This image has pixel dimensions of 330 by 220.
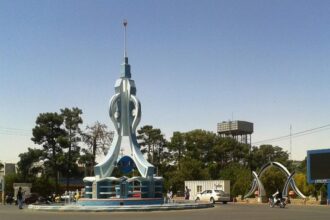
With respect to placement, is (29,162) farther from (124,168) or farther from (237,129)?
(237,129)

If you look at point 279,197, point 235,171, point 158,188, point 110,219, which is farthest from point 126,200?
point 235,171

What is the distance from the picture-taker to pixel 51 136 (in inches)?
2778

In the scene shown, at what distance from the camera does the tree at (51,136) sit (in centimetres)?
6988

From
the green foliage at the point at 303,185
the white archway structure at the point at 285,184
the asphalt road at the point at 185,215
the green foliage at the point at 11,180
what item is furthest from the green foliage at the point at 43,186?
the asphalt road at the point at 185,215

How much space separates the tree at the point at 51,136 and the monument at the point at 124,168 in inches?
1067

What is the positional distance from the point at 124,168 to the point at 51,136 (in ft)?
95.8

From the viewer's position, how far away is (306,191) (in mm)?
57750

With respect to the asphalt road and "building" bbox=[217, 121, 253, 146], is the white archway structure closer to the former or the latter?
the asphalt road

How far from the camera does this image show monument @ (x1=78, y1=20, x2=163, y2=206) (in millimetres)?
40250

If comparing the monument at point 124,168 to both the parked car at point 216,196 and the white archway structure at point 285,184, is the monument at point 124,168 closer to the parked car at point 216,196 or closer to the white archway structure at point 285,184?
the parked car at point 216,196

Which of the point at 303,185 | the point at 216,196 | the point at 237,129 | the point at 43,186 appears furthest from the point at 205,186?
the point at 237,129

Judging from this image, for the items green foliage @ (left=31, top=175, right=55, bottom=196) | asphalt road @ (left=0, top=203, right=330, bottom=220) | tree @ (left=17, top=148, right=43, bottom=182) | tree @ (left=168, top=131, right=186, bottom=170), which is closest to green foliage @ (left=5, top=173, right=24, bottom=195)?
tree @ (left=17, top=148, right=43, bottom=182)

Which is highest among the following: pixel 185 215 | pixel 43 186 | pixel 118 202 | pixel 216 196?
pixel 185 215

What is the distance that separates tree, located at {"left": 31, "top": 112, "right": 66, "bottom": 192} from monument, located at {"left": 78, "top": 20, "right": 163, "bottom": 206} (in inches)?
1067
